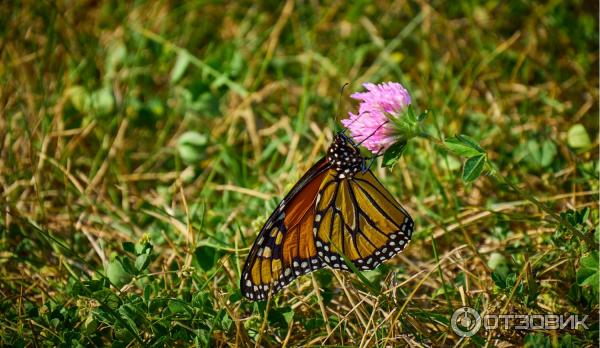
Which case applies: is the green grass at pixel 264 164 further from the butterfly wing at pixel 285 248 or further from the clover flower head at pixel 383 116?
the clover flower head at pixel 383 116

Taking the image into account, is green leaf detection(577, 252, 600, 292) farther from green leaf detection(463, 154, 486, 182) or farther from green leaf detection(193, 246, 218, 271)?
green leaf detection(193, 246, 218, 271)

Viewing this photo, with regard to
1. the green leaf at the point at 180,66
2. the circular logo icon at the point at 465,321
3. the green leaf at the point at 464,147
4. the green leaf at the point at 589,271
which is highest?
the green leaf at the point at 180,66

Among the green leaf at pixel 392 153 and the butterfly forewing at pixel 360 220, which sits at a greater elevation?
the green leaf at pixel 392 153

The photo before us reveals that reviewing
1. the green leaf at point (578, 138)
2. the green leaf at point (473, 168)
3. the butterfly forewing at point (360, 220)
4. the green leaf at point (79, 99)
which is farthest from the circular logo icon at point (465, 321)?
the green leaf at point (79, 99)

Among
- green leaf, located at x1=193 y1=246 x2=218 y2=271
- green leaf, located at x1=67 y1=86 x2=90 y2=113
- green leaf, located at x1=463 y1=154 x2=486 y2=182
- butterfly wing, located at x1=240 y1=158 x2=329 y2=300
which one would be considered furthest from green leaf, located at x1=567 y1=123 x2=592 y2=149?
green leaf, located at x1=67 y1=86 x2=90 y2=113

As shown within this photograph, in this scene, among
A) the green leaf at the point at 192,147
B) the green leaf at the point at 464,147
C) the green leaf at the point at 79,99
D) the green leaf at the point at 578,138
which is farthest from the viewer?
the green leaf at the point at 79,99

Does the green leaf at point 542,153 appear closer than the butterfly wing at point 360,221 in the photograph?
No

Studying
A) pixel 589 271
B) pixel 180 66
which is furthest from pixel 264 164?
→ pixel 589 271
